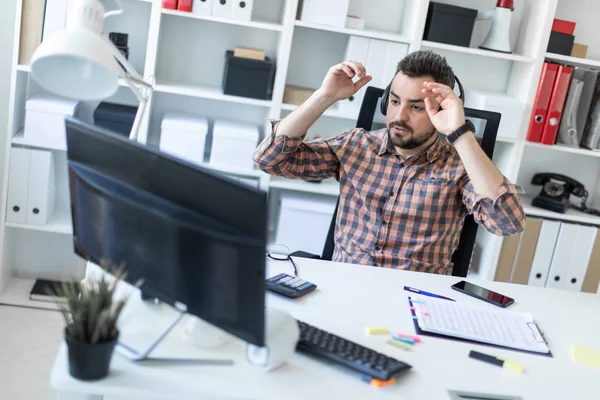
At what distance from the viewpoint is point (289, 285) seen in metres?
1.76

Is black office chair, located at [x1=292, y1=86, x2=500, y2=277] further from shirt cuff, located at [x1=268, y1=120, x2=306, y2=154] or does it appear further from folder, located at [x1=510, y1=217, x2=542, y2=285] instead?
folder, located at [x1=510, y1=217, x2=542, y2=285]

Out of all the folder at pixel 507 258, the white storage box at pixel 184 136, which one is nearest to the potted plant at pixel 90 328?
the white storage box at pixel 184 136

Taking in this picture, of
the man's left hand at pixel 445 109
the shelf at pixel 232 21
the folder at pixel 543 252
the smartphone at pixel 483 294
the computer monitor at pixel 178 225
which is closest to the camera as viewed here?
the computer monitor at pixel 178 225

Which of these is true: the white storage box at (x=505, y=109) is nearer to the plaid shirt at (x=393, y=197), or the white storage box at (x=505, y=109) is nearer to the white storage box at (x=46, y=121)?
the plaid shirt at (x=393, y=197)

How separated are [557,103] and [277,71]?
1.16m

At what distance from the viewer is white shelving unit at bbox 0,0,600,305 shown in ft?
10.1

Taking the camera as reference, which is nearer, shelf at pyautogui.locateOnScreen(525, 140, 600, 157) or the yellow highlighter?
the yellow highlighter

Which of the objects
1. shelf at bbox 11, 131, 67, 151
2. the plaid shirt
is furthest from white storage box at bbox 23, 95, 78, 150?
the plaid shirt

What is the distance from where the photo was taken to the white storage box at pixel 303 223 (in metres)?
3.16

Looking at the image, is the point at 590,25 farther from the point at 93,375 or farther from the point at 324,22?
the point at 93,375

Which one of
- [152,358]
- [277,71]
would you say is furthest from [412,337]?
[277,71]

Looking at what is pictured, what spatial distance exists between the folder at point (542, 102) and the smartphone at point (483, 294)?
54.0 inches

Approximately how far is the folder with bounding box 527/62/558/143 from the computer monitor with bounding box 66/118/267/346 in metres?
2.23

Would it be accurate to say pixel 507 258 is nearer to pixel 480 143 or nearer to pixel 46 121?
pixel 480 143
